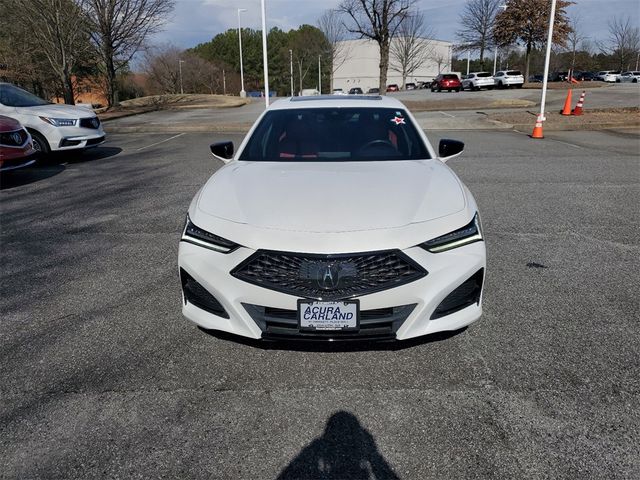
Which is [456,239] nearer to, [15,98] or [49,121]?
[49,121]

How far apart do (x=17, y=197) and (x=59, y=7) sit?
17.7 m

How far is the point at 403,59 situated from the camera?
234ft

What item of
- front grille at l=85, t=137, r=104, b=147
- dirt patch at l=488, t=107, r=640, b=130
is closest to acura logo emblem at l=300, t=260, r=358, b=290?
front grille at l=85, t=137, r=104, b=147

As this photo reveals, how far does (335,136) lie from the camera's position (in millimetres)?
4059

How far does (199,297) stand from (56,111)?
919 cm

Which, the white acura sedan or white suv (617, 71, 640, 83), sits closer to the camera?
A: the white acura sedan

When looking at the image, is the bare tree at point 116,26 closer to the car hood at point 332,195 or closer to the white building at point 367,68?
the car hood at point 332,195

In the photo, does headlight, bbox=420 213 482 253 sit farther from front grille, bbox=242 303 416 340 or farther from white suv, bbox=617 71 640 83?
white suv, bbox=617 71 640 83

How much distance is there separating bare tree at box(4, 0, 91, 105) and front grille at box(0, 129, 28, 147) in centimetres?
1585

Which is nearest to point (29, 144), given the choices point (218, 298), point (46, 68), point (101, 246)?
Result: point (101, 246)

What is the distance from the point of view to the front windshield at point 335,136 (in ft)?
12.8

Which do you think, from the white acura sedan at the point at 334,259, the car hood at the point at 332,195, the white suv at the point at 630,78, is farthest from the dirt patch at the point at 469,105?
the white suv at the point at 630,78

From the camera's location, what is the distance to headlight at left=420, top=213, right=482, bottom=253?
8.51ft

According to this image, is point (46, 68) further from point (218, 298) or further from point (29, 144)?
point (218, 298)
